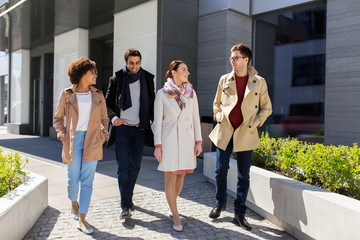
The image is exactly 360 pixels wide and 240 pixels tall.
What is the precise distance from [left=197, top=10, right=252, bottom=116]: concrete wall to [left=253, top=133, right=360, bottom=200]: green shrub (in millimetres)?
4299

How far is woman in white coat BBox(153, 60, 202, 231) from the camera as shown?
3.56 m

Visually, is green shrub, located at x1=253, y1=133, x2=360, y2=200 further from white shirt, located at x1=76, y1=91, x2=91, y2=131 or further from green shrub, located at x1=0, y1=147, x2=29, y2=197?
green shrub, located at x1=0, y1=147, x2=29, y2=197

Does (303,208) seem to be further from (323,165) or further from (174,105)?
(174,105)

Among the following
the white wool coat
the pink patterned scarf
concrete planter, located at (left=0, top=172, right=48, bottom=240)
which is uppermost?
the pink patterned scarf

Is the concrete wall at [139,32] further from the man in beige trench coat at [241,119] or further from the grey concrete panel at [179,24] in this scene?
the man in beige trench coat at [241,119]

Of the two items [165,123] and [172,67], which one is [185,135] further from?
[172,67]

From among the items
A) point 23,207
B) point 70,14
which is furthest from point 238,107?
point 70,14

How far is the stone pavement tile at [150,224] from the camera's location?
341 centimetres

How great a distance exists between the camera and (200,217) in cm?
398

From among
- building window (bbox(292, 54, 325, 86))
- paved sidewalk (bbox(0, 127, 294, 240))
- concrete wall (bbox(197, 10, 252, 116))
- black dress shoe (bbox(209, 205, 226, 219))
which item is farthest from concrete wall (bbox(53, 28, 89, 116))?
black dress shoe (bbox(209, 205, 226, 219))

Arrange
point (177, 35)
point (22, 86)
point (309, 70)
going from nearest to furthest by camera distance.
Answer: point (309, 70) < point (177, 35) < point (22, 86)

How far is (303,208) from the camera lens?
3211 mm

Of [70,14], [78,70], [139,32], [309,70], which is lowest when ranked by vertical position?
[78,70]

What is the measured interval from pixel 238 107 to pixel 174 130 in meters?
0.81
